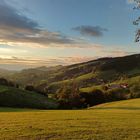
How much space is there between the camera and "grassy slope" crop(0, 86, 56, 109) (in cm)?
12512

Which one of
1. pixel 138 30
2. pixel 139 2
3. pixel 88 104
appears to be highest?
pixel 139 2

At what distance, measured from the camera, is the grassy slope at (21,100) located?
125125 mm

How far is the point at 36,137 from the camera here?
73.6ft

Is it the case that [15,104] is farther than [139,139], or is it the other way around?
[15,104]

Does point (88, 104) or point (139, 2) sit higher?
point (139, 2)

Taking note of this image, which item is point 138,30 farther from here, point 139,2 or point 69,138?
point 69,138

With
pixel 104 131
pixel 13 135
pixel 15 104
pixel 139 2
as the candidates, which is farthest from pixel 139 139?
pixel 15 104

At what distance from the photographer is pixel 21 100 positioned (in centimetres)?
13112

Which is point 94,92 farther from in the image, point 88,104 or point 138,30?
point 138,30

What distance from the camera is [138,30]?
28344 mm

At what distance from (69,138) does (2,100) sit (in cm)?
10584

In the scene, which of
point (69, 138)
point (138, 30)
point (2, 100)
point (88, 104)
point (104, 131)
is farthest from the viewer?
point (88, 104)

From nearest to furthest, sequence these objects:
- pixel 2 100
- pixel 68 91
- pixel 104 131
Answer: pixel 104 131, pixel 2 100, pixel 68 91

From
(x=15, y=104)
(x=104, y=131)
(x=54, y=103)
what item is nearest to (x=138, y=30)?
(x=104, y=131)
